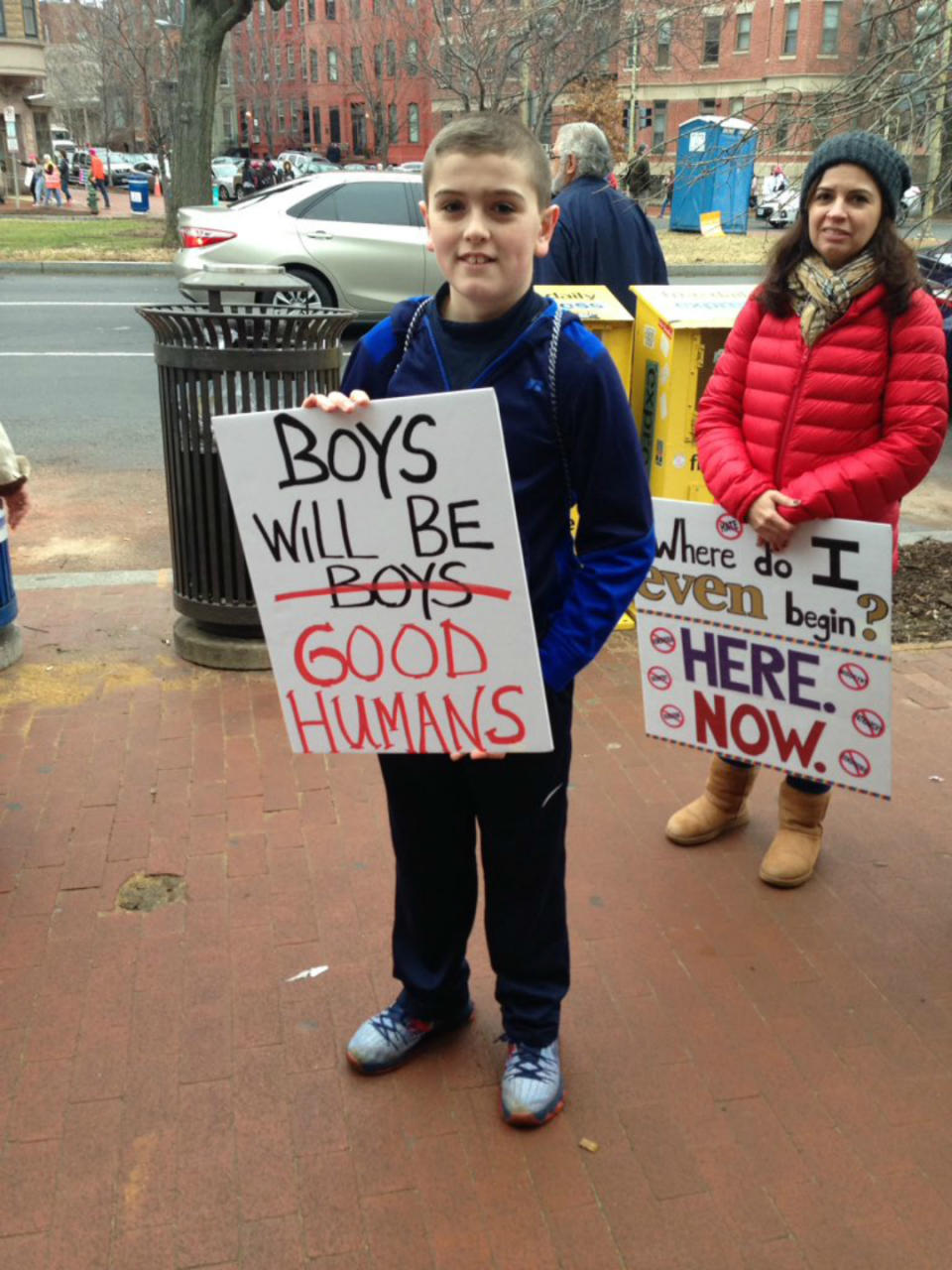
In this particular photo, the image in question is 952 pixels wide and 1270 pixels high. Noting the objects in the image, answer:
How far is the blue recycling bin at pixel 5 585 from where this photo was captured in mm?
4555

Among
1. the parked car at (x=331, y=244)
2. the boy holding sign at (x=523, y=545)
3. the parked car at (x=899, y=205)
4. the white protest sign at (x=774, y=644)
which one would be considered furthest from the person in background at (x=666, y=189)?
the parked car at (x=331, y=244)

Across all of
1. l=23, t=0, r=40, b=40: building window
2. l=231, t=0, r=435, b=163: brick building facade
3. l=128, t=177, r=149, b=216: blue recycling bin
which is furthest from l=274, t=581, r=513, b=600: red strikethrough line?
l=23, t=0, r=40, b=40: building window

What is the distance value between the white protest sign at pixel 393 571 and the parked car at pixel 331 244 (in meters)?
11.5

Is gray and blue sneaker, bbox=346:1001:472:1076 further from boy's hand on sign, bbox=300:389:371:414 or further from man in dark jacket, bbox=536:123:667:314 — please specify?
man in dark jacket, bbox=536:123:667:314

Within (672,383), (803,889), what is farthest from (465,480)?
(672,383)

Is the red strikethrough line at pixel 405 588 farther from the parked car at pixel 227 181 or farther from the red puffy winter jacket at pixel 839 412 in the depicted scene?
the parked car at pixel 227 181

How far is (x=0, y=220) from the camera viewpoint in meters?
29.9

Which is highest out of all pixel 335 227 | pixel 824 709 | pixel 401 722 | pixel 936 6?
pixel 936 6

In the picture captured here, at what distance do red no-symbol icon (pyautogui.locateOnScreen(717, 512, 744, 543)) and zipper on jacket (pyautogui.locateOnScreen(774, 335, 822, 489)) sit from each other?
0.50 ft

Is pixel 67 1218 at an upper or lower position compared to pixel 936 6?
lower

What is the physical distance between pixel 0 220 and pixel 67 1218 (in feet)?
106

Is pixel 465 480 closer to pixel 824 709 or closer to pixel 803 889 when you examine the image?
pixel 824 709

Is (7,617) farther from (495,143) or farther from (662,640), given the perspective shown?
(495,143)

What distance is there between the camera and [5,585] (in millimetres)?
4680
